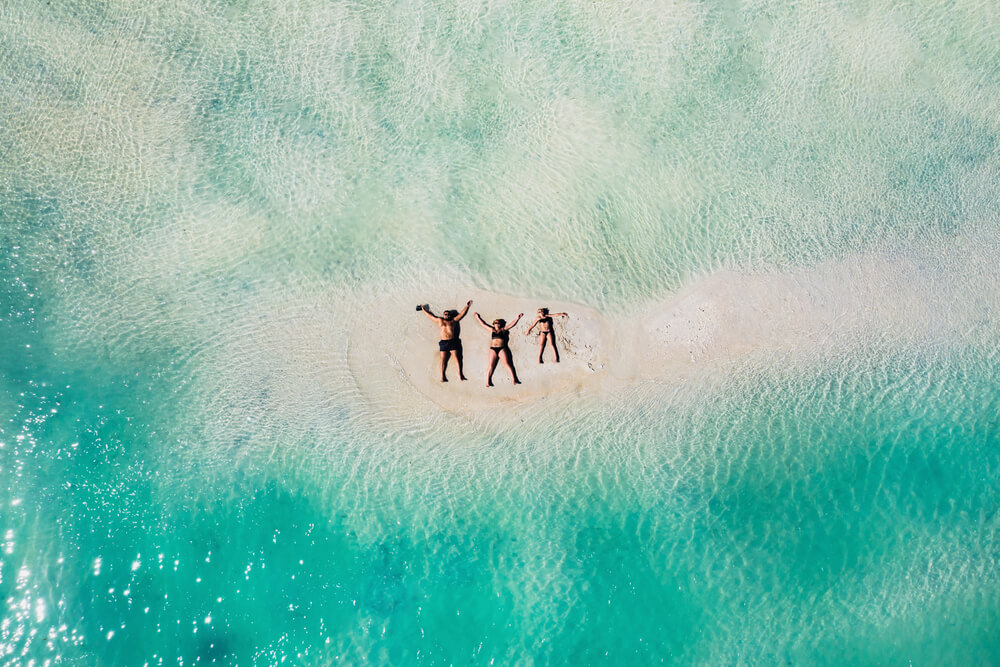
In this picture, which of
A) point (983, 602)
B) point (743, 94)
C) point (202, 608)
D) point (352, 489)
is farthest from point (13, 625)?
point (983, 602)

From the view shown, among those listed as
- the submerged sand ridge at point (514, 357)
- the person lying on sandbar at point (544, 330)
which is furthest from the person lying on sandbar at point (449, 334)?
the person lying on sandbar at point (544, 330)

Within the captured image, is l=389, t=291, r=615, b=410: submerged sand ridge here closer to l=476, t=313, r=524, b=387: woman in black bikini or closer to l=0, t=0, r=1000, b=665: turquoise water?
l=476, t=313, r=524, b=387: woman in black bikini

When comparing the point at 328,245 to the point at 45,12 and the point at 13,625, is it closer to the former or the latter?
the point at 45,12

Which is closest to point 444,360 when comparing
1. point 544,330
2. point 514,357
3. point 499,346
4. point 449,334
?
point 449,334

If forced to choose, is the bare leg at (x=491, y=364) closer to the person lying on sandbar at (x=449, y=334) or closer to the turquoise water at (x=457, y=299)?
the person lying on sandbar at (x=449, y=334)

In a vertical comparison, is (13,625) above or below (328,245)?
below

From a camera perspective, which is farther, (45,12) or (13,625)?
(45,12)
